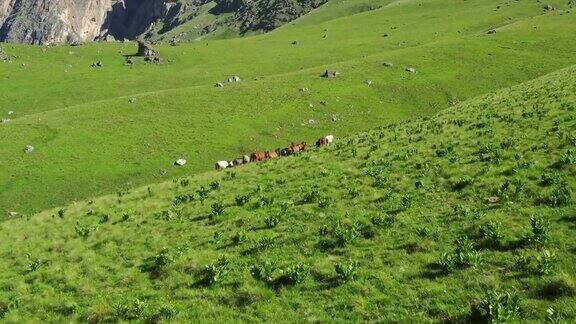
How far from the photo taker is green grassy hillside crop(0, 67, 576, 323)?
15.4m

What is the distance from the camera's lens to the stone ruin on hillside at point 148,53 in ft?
333

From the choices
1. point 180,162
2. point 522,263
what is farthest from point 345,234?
point 180,162

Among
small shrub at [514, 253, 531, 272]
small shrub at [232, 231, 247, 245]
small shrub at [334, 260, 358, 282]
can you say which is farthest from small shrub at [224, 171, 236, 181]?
small shrub at [514, 253, 531, 272]

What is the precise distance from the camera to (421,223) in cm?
2012

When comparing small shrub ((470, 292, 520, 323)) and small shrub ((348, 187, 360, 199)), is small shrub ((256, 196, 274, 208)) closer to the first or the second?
small shrub ((348, 187, 360, 199))

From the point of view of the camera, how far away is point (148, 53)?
338ft

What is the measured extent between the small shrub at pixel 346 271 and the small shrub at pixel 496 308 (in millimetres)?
4322

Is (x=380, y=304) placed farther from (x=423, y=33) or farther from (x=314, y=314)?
(x=423, y=33)

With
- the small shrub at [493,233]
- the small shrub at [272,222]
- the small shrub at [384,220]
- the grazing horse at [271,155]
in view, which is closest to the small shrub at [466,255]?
the small shrub at [493,233]

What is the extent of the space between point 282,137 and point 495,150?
109 feet

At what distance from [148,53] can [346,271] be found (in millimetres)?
94907

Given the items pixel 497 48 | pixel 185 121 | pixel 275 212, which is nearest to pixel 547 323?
pixel 275 212

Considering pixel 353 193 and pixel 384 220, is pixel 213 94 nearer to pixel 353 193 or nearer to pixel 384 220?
pixel 353 193

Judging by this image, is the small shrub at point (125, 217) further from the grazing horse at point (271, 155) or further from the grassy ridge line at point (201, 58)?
the grassy ridge line at point (201, 58)
